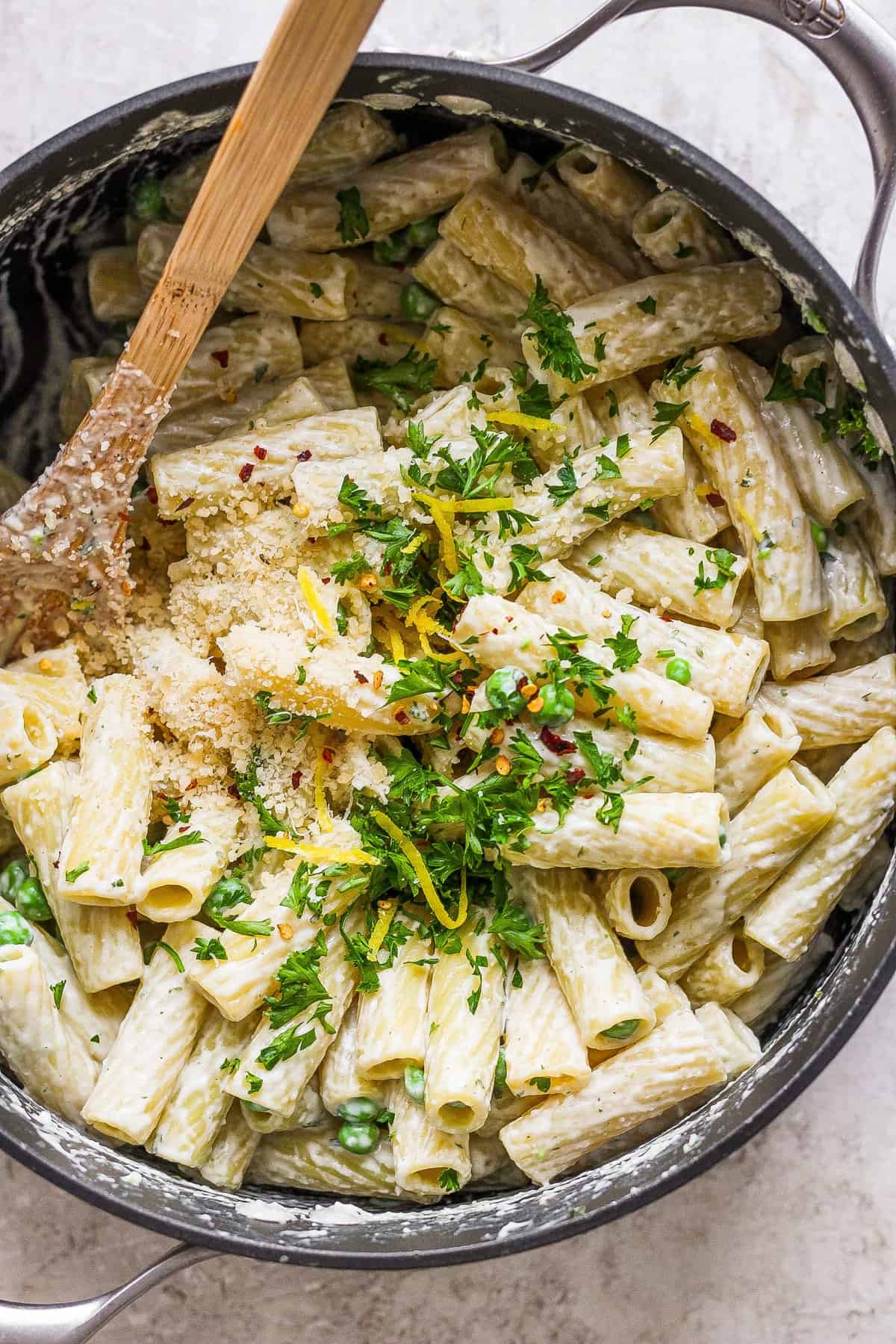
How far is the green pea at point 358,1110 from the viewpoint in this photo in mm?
2396

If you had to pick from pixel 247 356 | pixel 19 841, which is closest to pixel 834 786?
pixel 247 356

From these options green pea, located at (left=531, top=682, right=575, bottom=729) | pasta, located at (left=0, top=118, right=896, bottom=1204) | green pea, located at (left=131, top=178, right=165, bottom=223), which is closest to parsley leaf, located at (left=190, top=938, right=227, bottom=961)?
pasta, located at (left=0, top=118, right=896, bottom=1204)

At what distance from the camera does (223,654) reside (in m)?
2.38

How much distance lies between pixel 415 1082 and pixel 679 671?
94 cm

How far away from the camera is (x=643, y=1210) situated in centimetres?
269

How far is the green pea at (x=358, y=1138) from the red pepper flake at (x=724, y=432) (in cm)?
154

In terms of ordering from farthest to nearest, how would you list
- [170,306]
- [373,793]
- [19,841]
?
1. [19,841]
2. [373,793]
3. [170,306]

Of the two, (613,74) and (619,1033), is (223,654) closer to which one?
(619,1033)

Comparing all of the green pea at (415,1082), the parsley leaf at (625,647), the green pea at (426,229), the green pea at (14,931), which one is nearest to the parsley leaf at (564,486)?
the parsley leaf at (625,647)

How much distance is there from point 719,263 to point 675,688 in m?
0.86

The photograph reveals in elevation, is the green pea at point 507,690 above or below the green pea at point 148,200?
below

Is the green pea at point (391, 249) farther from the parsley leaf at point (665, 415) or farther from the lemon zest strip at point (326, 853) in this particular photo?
the lemon zest strip at point (326, 853)

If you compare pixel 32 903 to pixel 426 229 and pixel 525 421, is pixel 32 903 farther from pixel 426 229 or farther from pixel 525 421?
pixel 426 229

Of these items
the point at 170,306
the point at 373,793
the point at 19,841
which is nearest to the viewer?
the point at 170,306
